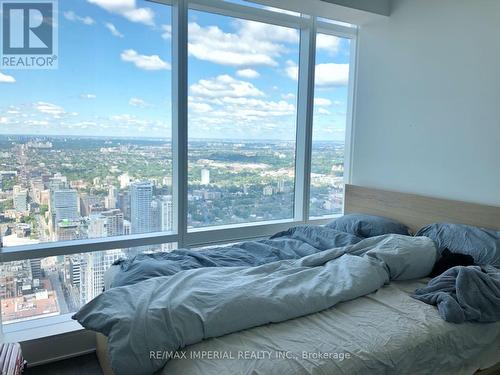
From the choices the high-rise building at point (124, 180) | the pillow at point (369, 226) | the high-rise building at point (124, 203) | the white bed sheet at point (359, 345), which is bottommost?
the white bed sheet at point (359, 345)

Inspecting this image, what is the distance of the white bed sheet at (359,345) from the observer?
1275 mm

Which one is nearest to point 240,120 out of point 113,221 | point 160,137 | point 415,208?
point 160,137

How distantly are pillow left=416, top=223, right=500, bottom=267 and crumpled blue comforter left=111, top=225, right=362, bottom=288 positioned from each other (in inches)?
20.9

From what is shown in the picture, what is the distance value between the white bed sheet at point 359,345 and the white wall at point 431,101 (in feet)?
4.00

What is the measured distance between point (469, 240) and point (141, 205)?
2.23 metres

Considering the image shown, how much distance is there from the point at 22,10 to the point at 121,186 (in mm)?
1263

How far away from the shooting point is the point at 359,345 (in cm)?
140

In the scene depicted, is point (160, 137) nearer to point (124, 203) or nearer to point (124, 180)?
point (124, 180)

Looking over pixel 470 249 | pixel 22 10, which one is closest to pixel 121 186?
pixel 22 10

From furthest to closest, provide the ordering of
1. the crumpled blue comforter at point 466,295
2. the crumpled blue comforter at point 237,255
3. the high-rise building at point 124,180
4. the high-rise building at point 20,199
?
1. the high-rise building at point 124,180
2. the high-rise building at point 20,199
3. the crumpled blue comforter at point 237,255
4. the crumpled blue comforter at point 466,295

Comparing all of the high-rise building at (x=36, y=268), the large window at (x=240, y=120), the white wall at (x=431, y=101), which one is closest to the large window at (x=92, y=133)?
the high-rise building at (x=36, y=268)

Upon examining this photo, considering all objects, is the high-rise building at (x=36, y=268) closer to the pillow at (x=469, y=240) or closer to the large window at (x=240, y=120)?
the large window at (x=240, y=120)

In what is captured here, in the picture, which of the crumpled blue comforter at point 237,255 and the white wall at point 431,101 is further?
the white wall at point 431,101

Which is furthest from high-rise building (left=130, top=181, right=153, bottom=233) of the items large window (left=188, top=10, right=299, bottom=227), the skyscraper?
large window (left=188, top=10, right=299, bottom=227)
